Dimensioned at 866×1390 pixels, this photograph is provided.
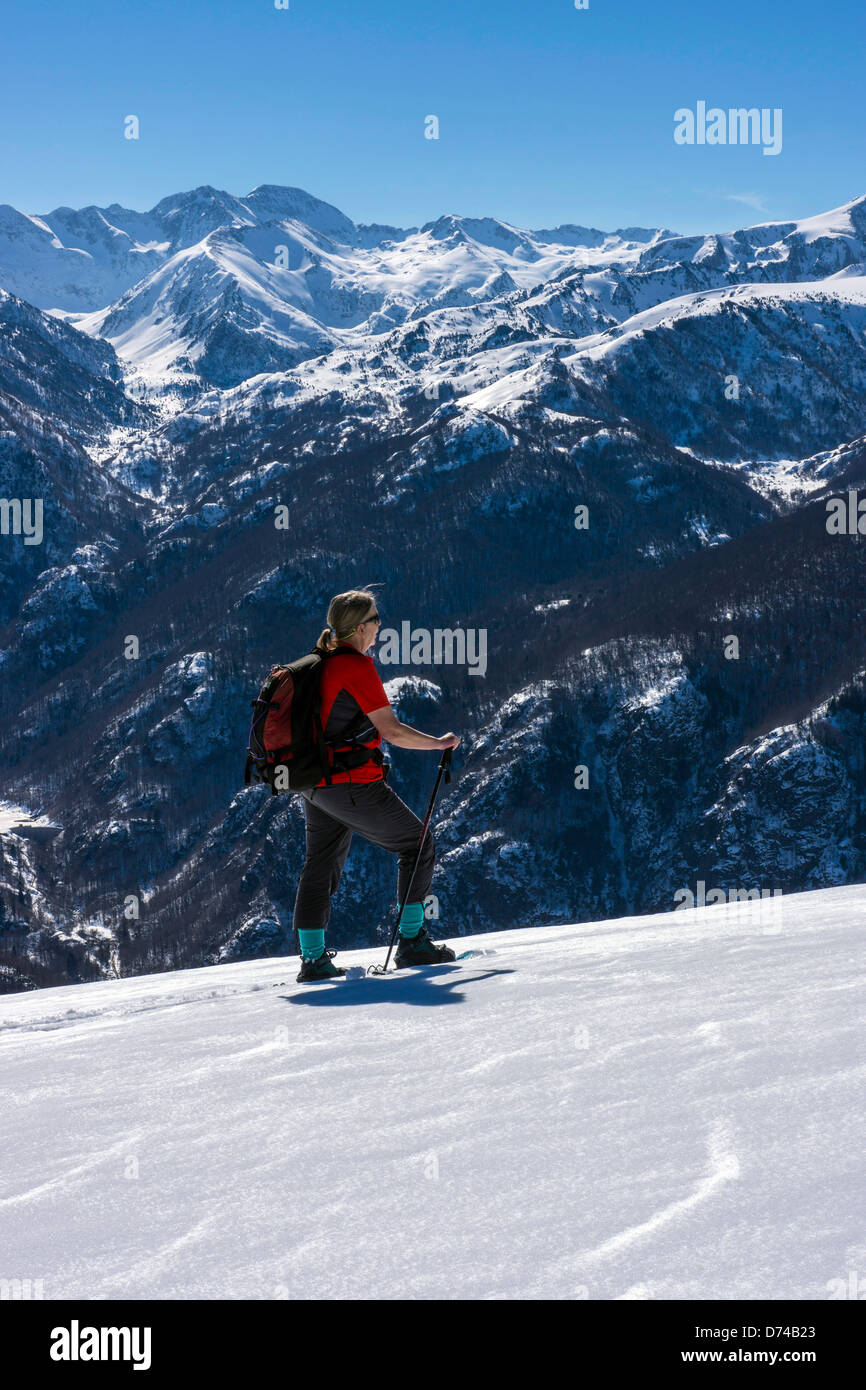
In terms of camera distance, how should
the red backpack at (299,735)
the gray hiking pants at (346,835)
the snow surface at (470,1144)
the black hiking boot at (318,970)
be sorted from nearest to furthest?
the snow surface at (470,1144) < the red backpack at (299,735) < the gray hiking pants at (346,835) < the black hiking boot at (318,970)

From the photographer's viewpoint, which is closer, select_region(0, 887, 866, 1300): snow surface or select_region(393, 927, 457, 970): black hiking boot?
select_region(0, 887, 866, 1300): snow surface

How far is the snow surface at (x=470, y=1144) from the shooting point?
13.9ft

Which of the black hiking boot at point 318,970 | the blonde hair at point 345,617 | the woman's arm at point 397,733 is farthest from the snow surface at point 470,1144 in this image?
the blonde hair at point 345,617

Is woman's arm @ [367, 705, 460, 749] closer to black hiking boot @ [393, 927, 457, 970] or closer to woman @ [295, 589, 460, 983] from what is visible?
woman @ [295, 589, 460, 983]

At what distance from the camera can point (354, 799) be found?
35.2ft

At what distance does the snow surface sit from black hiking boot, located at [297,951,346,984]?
2.22 meters

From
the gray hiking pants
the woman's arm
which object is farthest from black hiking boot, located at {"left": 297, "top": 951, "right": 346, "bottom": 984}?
the woman's arm

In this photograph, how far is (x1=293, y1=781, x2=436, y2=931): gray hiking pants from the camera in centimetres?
1074

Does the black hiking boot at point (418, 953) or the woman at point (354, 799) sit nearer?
the woman at point (354, 799)

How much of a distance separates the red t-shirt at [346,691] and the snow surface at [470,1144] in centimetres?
262

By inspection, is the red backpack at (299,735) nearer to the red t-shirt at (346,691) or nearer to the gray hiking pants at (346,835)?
the red t-shirt at (346,691)

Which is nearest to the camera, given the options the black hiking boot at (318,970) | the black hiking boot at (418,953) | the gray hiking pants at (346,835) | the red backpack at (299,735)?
the red backpack at (299,735)
